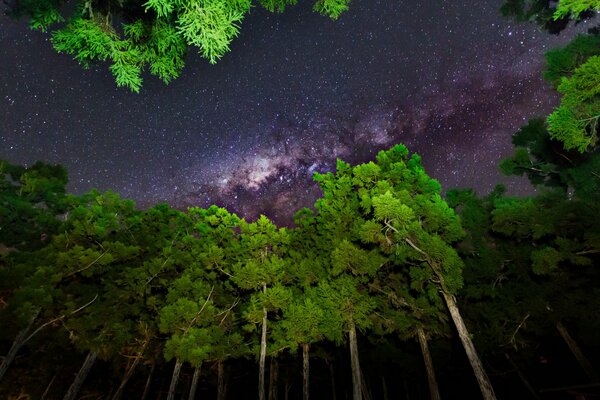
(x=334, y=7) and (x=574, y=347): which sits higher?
(x=334, y=7)

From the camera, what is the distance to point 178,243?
16266 mm

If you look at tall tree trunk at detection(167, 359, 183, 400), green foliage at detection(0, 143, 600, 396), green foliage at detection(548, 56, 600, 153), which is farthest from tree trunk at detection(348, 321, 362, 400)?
green foliage at detection(548, 56, 600, 153)

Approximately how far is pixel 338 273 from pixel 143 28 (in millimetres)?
10248

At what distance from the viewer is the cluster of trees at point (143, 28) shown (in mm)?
4809

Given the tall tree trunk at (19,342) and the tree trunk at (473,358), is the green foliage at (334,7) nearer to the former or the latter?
the tree trunk at (473,358)

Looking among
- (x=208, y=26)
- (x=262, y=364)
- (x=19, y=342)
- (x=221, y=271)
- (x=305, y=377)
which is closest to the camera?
(x=208, y=26)

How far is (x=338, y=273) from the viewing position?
40.7 ft

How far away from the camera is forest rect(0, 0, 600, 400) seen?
1034 centimetres

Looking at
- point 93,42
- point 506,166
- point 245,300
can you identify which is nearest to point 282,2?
point 93,42

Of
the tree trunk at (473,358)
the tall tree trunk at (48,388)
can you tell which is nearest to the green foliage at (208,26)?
the tree trunk at (473,358)

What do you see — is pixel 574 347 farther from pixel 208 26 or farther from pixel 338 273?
pixel 208 26

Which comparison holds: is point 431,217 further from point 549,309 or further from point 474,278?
point 549,309

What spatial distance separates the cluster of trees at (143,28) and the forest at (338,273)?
6392 mm

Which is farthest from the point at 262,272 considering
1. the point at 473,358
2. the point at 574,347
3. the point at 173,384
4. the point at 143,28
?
the point at 574,347
